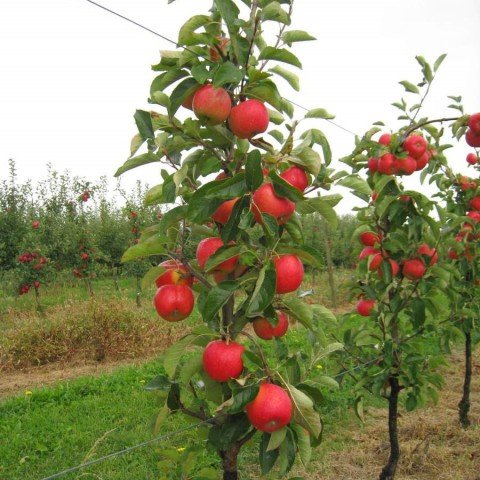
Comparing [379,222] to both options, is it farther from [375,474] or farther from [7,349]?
[7,349]

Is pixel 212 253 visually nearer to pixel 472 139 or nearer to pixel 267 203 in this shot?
pixel 267 203

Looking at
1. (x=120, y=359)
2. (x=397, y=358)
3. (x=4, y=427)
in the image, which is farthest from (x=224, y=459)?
(x=120, y=359)

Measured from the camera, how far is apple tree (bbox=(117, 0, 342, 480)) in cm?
119

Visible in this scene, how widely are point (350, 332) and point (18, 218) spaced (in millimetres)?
10223

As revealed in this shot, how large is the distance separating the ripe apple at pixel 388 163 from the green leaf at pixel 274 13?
1264 millimetres

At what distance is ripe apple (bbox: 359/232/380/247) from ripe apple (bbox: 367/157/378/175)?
34 cm

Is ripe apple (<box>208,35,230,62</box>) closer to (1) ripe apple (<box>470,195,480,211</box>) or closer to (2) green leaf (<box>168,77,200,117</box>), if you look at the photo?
(2) green leaf (<box>168,77,200,117</box>)

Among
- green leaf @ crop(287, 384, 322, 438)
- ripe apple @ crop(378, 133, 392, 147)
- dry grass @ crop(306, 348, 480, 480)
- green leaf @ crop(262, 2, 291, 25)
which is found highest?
green leaf @ crop(262, 2, 291, 25)

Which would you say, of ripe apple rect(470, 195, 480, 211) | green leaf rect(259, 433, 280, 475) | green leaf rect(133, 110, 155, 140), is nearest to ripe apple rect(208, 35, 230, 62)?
green leaf rect(133, 110, 155, 140)

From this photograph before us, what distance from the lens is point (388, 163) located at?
2.39 meters

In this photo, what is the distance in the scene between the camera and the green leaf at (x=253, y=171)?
110cm

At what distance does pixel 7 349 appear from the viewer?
5.98 meters

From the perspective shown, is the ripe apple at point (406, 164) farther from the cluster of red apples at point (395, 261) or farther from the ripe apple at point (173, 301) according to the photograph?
the ripe apple at point (173, 301)

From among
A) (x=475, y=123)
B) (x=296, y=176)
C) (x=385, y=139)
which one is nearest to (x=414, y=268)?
(x=385, y=139)
